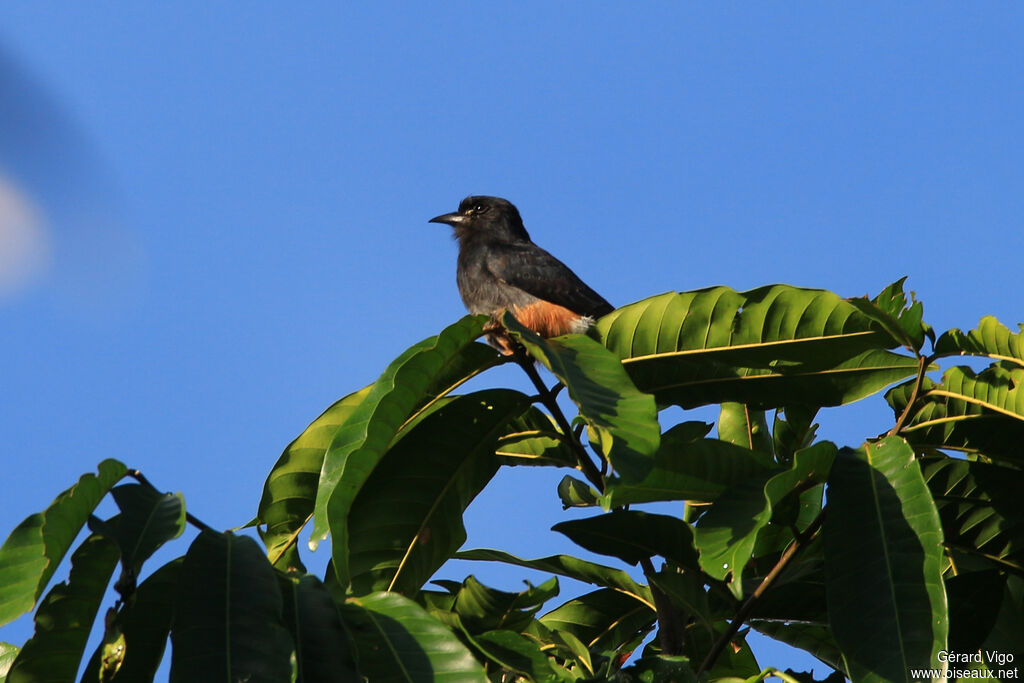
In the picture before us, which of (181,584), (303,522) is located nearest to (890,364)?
(303,522)

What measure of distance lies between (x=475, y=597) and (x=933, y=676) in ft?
3.82

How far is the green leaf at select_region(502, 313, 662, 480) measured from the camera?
1.77 metres

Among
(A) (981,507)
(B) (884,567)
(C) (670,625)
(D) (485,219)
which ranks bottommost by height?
(B) (884,567)

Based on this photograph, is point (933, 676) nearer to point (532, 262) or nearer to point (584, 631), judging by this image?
point (584, 631)

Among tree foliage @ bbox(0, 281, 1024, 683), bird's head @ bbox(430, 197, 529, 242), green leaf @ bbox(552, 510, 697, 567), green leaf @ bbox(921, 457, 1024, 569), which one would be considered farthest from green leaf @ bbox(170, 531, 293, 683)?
bird's head @ bbox(430, 197, 529, 242)

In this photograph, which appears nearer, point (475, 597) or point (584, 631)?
point (475, 597)

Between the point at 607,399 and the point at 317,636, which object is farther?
the point at 607,399

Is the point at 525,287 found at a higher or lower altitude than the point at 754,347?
higher

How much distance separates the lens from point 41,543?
1.67m

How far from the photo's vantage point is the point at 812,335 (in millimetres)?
2258

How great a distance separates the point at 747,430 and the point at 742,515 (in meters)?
1.17

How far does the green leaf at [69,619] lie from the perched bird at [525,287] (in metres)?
2.61

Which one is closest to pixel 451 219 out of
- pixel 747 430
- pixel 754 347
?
pixel 747 430

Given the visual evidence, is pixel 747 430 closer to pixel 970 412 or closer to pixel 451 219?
pixel 970 412
